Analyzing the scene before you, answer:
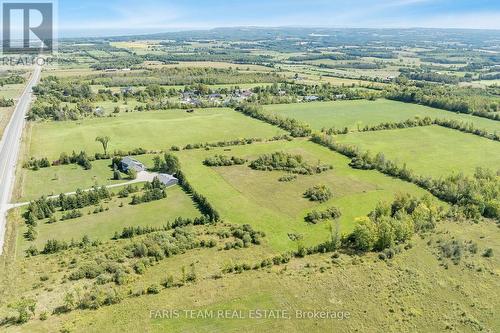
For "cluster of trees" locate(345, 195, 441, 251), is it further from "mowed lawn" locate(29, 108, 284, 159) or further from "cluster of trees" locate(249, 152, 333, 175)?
"mowed lawn" locate(29, 108, 284, 159)

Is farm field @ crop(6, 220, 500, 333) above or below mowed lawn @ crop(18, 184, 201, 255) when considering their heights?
below

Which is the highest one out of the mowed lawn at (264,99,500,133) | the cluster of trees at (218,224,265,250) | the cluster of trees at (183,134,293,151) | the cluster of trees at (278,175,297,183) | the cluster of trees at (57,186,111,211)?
the mowed lawn at (264,99,500,133)

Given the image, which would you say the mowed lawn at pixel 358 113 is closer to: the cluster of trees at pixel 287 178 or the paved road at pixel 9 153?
the cluster of trees at pixel 287 178

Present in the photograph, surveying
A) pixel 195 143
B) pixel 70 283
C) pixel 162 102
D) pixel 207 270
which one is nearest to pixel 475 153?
pixel 195 143

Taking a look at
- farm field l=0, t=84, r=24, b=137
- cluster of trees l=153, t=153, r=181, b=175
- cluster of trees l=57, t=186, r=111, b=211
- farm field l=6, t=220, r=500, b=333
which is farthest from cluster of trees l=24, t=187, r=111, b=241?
farm field l=0, t=84, r=24, b=137

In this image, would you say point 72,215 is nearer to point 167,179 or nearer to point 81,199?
point 81,199

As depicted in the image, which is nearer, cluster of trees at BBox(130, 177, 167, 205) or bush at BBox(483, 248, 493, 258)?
bush at BBox(483, 248, 493, 258)

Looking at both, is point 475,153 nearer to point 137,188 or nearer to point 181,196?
point 181,196

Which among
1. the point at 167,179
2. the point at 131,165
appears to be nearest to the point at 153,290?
the point at 167,179
